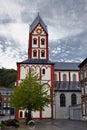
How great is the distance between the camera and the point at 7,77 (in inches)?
6181

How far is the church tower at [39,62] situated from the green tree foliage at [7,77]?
73.5m

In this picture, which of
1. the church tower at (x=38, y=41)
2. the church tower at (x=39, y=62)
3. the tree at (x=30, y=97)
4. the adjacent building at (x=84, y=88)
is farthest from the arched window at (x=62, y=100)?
the tree at (x=30, y=97)

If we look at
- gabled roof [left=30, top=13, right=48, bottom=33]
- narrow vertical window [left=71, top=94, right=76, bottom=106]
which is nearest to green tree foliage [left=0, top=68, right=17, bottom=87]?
gabled roof [left=30, top=13, right=48, bottom=33]

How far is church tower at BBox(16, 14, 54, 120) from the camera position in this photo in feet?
241

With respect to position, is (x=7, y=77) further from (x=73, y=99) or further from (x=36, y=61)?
(x=73, y=99)

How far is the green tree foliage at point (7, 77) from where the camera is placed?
155 m

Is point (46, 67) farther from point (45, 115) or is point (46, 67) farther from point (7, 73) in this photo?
point (7, 73)

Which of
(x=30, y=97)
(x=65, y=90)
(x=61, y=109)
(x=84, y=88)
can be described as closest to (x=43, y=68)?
(x=65, y=90)

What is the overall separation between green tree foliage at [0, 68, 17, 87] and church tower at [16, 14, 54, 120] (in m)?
73.5

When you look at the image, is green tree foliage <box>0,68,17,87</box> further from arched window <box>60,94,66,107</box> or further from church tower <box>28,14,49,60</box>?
arched window <box>60,94,66,107</box>

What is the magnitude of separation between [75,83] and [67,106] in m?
9.39

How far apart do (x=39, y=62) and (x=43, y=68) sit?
7.04ft

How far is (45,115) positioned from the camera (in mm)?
73000

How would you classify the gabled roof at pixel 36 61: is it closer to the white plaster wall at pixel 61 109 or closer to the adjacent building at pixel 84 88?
the white plaster wall at pixel 61 109
